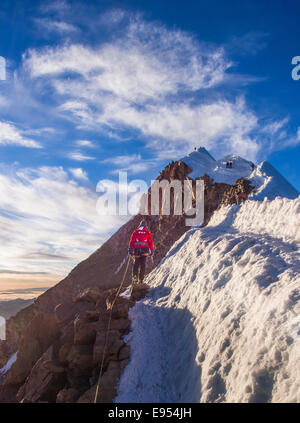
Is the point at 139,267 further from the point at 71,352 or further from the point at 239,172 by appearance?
the point at 239,172

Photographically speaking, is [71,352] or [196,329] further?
[71,352]

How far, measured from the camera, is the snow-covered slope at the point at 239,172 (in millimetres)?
25844

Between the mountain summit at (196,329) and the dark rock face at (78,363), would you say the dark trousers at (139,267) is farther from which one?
the dark rock face at (78,363)

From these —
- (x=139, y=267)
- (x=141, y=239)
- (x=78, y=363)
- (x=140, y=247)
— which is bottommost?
(x=78, y=363)

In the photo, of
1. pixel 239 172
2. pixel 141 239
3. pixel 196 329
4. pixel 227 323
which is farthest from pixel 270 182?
pixel 227 323

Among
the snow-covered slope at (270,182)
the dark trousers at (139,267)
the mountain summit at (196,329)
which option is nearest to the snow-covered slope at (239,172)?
the snow-covered slope at (270,182)

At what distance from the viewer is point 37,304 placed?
3919 centimetres

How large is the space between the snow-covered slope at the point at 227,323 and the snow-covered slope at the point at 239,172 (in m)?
15.6

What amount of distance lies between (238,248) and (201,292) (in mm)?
Result: 1674

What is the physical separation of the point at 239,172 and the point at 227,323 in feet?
102

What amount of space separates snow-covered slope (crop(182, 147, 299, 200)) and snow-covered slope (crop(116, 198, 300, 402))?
15.6 meters

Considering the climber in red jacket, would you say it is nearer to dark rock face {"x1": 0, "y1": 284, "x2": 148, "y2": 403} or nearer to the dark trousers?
the dark trousers

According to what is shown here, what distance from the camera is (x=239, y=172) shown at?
35062 millimetres
